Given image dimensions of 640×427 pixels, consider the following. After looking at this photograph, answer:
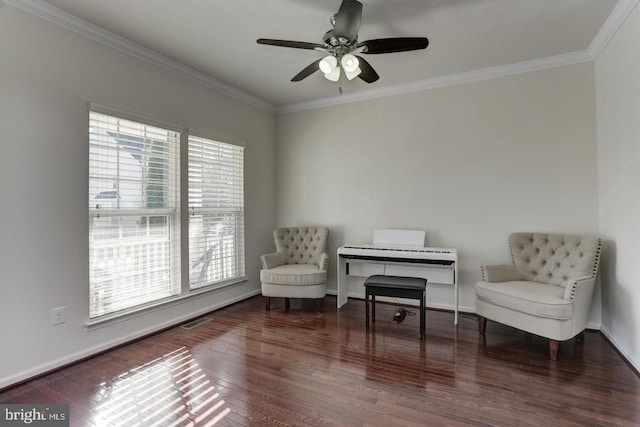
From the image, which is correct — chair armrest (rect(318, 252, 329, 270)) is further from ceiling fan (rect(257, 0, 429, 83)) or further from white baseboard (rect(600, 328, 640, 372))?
white baseboard (rect(600, 328, 640, 372))

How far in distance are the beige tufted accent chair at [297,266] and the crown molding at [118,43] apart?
1964 millimetres

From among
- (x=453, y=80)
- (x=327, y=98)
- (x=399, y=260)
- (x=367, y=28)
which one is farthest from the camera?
(x=327, y=98)

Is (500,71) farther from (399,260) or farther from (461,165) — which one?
(399,260)

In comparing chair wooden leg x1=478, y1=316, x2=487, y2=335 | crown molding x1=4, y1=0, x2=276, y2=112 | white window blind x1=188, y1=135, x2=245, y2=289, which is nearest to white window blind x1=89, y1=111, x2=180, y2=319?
white window blind x1=188, y1=135, x2=245, y2=289

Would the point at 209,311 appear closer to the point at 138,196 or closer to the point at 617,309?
the point at 138,196

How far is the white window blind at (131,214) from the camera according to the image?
270 cm

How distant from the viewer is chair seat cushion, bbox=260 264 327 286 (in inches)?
145

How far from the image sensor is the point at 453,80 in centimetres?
367

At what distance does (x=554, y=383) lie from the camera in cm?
221

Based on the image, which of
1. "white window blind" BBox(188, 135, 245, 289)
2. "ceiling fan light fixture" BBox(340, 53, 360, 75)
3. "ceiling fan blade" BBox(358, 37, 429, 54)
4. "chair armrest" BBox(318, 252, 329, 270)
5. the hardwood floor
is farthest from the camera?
"chair armrest" BBox(318, 252, 329, 270)

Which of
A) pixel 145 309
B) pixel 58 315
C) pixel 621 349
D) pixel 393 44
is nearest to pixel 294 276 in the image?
pixel 145 309

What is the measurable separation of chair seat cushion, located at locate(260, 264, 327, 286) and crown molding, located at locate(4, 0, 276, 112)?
2265 millimetres

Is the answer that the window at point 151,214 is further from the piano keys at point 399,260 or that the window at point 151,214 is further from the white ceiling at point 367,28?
the piano keys at point 399,260

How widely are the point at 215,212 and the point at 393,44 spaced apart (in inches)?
106
